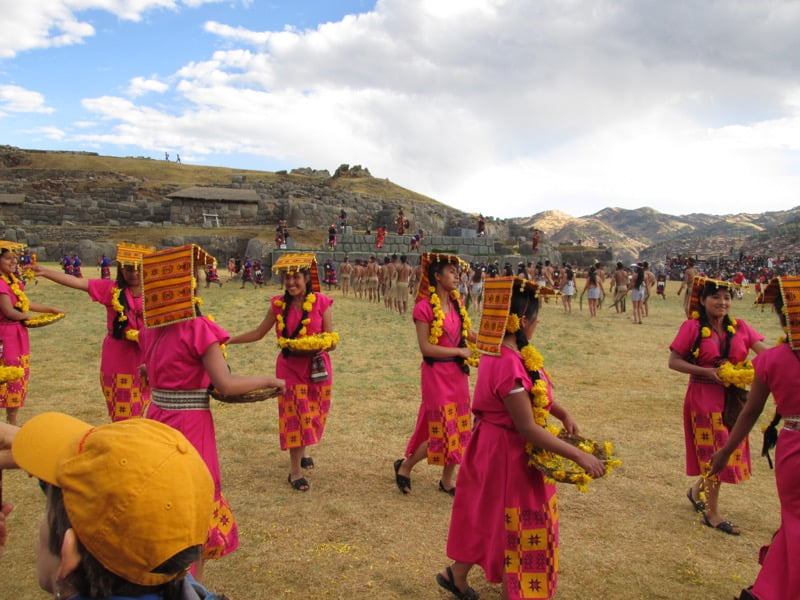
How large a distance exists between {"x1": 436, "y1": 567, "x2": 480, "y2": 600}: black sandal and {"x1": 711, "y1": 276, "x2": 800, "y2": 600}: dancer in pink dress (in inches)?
63.1

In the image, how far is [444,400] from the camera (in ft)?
17.3

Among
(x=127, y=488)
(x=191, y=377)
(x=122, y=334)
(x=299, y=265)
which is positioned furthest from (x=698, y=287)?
(x=122, y=334)

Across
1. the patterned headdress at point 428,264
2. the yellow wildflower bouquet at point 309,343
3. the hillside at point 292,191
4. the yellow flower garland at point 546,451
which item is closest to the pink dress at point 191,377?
the yellow wildflower bouquet at point 309,343

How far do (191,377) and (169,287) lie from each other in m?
0.60

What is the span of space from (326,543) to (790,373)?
11.5 ft

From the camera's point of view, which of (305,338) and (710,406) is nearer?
(710,406)

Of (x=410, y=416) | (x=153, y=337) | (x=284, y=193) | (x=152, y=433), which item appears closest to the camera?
(x=152, y=433)

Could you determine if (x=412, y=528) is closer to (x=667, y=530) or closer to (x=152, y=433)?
(x=667, y=530)

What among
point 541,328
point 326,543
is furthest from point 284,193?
point 326,543

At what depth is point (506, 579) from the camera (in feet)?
10.7

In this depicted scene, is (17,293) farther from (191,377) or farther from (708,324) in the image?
(708,324)

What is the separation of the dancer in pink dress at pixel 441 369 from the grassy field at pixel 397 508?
0.54m

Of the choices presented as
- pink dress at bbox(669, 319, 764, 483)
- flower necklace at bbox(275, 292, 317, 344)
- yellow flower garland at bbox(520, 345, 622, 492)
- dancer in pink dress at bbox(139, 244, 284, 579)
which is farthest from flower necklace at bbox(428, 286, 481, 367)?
dancer in pink dress at bbox(139, 244, 284, 579)

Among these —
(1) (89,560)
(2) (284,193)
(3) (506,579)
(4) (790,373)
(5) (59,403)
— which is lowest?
(5) (59,403)
